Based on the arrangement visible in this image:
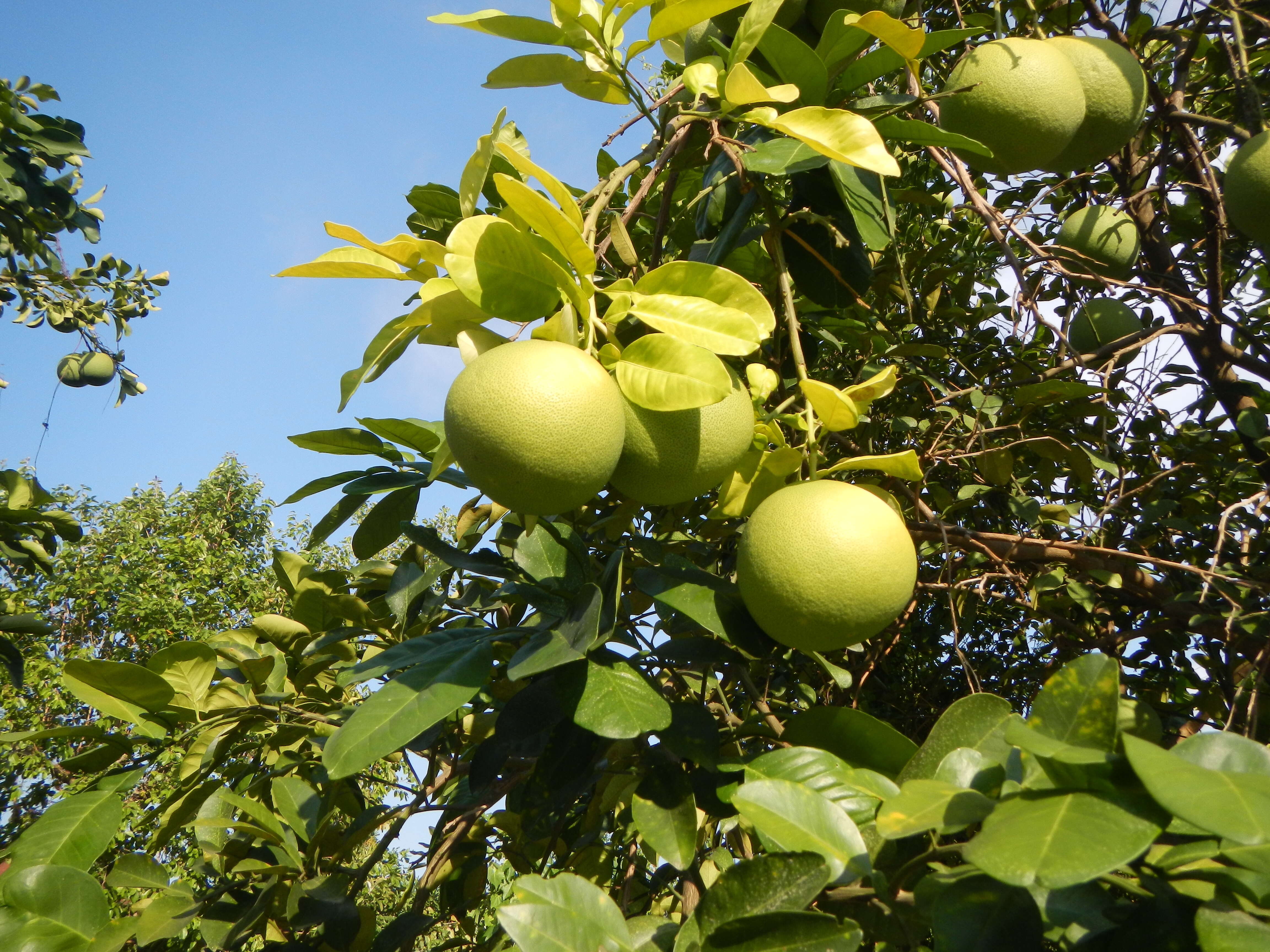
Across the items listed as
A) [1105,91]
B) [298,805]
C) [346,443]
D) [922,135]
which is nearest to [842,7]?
[922,135]

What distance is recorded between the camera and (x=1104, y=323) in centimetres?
190

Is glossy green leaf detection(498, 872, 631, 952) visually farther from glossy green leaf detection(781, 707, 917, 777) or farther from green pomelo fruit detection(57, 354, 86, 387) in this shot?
green pomelo fruit detection(57, 354, 86, 387)

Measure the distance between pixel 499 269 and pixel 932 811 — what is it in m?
0.55

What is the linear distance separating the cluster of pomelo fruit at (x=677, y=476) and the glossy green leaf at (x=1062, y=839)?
0.33 m

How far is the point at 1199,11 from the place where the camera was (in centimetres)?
157

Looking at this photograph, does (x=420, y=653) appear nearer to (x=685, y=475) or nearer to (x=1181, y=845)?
(x=685, y=475)

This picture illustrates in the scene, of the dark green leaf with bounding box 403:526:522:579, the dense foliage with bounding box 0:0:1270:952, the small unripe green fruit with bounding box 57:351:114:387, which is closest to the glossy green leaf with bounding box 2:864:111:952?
the dense foliage with bounding box 0:0:1270:952

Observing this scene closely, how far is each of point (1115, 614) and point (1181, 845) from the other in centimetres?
154

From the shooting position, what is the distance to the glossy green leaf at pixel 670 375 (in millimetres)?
713

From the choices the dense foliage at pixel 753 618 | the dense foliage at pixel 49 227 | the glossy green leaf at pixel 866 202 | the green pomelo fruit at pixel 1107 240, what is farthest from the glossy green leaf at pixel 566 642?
the dense foliage at pixel 49 227

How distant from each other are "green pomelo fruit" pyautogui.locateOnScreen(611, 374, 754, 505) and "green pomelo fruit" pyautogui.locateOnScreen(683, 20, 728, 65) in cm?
67

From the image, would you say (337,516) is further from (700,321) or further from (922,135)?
(922,135)

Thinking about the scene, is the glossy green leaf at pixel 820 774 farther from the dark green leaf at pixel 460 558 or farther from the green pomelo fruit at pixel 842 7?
the green pomelo fruit at pixel 842 7

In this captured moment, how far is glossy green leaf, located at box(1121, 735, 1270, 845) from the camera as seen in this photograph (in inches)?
15.8
